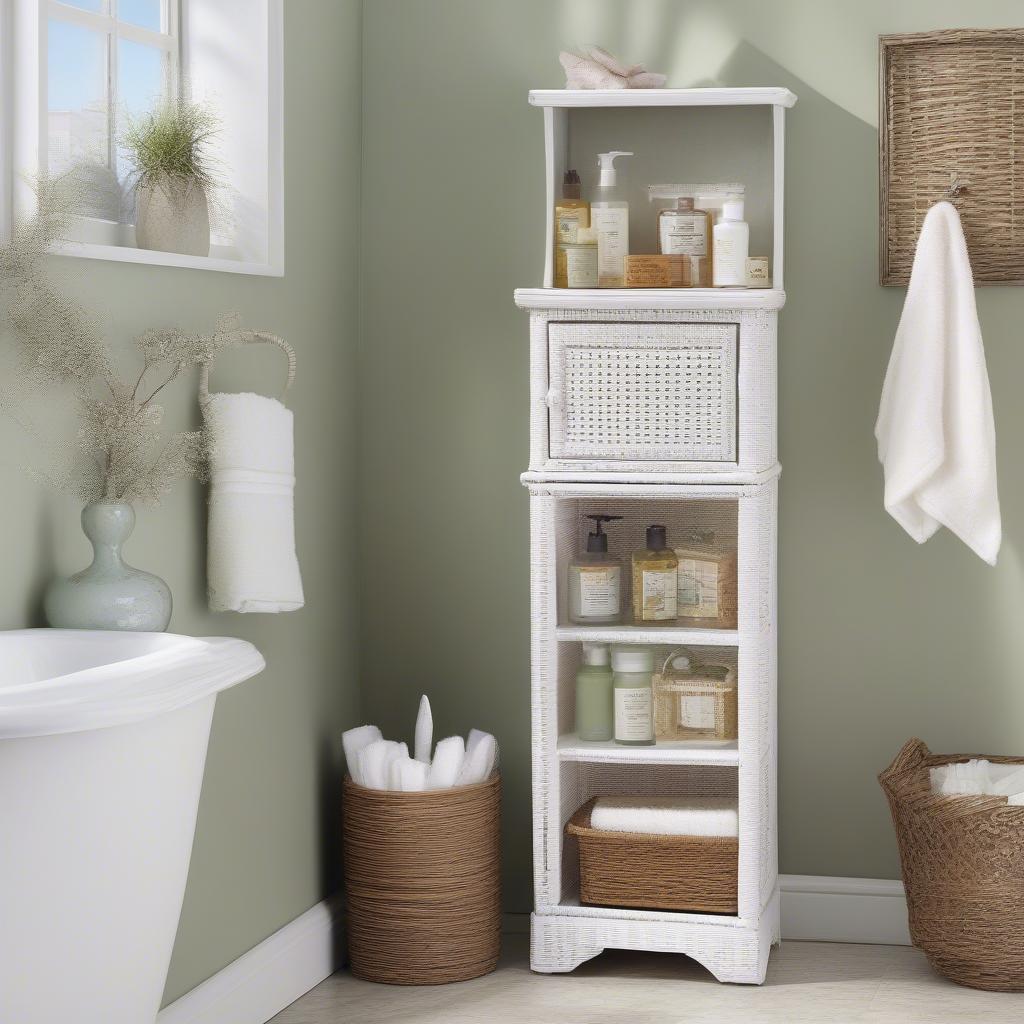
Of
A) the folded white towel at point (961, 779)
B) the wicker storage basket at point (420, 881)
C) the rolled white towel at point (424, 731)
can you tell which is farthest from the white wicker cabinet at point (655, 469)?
the folded white towel at point (961, 779)

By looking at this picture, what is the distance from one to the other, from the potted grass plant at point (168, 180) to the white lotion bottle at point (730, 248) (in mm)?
904

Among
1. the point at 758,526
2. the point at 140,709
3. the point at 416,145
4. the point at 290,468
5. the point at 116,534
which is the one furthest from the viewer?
the point at 416,145

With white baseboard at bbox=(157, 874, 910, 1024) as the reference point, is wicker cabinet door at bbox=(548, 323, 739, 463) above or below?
above

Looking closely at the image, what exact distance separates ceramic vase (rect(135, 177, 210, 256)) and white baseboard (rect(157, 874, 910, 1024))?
117 centimetres

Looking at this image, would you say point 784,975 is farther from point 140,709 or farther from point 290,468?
point 140,709

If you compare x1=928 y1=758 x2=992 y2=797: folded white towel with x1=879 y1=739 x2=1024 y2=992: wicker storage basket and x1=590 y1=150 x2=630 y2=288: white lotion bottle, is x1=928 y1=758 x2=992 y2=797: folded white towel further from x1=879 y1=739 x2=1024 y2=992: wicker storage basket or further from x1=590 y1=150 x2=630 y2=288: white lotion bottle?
x1=590 y1=150 x2=630 y2=288: white lotion bottle

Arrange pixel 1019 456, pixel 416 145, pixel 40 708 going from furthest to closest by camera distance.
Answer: pixel 416 145, pixel 1019 456, pixel 40 708

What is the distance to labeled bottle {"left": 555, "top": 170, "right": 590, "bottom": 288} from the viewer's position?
2715 mm

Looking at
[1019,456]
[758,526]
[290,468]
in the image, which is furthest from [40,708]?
[1019,456]

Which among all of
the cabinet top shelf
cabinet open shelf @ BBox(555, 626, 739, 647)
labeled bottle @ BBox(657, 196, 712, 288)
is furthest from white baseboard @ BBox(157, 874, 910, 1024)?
the cabinet top shelf

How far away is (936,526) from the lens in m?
2.73

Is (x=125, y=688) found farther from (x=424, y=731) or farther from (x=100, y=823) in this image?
(x=424, y=731)

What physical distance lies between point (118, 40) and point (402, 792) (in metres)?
1.38

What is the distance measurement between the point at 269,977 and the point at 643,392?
1214mm
